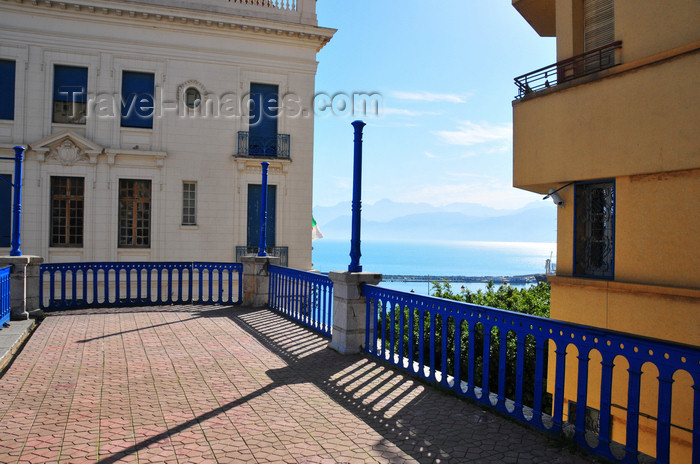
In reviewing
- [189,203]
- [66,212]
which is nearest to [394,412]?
[189,203]

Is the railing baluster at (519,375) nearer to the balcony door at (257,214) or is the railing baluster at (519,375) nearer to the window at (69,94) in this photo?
the balcony door at (257,214)

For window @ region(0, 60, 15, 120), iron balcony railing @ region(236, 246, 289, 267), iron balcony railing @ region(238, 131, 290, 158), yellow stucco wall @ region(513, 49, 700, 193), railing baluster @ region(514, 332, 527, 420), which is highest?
window @ region(0, 60, 15, 120)

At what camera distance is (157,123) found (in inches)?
782

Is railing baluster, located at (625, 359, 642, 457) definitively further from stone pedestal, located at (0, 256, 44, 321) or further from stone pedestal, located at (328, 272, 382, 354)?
stone pedestal, located at (0, 256, 44, 321)

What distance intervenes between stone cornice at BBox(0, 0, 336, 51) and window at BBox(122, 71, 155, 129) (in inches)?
80.0

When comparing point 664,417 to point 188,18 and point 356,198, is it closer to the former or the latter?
point 356,198

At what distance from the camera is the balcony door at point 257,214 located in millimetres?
20891

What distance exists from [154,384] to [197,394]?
72 cm

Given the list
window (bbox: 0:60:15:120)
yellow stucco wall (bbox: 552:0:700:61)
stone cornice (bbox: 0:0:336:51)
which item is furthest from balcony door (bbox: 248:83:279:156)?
yellow stucco wall (bbox: 552:0:700:61)

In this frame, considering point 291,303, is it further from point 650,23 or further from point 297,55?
point 297,55

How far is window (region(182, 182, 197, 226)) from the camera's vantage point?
2028cm

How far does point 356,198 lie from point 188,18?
48.6 feet

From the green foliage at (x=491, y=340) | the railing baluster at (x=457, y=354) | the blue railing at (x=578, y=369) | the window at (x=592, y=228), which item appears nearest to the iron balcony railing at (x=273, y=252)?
the green foliage at (x=491, y=340)

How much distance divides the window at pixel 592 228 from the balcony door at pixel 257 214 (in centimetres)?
1310
